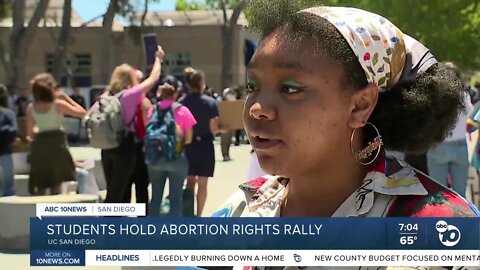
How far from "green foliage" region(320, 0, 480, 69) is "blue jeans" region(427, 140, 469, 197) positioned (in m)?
19.6

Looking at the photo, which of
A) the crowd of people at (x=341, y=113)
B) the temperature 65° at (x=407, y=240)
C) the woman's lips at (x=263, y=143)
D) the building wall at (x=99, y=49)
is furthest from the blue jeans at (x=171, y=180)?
the building wall at (x=99, y=49)

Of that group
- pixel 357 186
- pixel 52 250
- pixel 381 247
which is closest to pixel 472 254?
pixel 381 247

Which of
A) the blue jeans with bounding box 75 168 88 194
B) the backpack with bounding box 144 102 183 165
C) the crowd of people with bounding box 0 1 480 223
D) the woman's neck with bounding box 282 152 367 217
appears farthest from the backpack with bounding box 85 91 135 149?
the woman's neck with bounding box 282 152 367 217

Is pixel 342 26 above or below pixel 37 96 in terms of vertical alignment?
above

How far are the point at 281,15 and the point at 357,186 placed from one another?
1.14 ft

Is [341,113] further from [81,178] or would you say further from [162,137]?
[81,178]

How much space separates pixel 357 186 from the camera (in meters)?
1.59

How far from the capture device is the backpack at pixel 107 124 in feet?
24.4

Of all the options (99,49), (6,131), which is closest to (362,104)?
(6,131)

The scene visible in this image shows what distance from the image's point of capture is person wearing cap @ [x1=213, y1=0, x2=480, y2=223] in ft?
4.80

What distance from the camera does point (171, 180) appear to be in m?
7.82

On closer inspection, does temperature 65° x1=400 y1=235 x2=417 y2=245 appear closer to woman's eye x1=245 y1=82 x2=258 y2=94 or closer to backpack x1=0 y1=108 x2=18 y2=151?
woman's eye x1=245 y1=82 x2=258 y2=94

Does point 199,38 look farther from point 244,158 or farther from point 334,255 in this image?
point 334,255

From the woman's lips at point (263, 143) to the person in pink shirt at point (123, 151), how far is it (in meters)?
6.03
